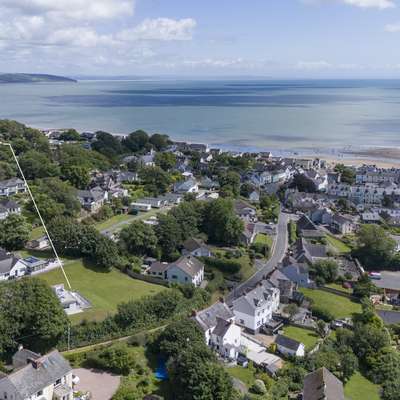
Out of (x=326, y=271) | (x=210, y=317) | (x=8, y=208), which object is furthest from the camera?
(x=8, y=208)

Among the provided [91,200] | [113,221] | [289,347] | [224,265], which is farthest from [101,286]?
[91,200]

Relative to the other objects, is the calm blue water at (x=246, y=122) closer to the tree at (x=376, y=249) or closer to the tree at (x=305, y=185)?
the tree at (x=305, y=185)

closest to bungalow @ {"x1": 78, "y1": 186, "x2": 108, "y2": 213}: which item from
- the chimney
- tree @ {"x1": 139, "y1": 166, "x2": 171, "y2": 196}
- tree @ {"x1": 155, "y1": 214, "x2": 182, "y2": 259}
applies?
tree @ {"x1": 139, "y1": 166, "x2": 171, "y2": 196}

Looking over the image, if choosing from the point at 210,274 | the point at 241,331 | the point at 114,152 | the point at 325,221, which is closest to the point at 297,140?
the point at 114,152

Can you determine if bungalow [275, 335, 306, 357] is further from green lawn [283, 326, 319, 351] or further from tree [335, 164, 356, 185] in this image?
tree [335, 164, 356, 185]

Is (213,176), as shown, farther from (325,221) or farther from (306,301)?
(306,301)

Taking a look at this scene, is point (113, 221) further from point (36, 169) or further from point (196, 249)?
point (36, 169)
